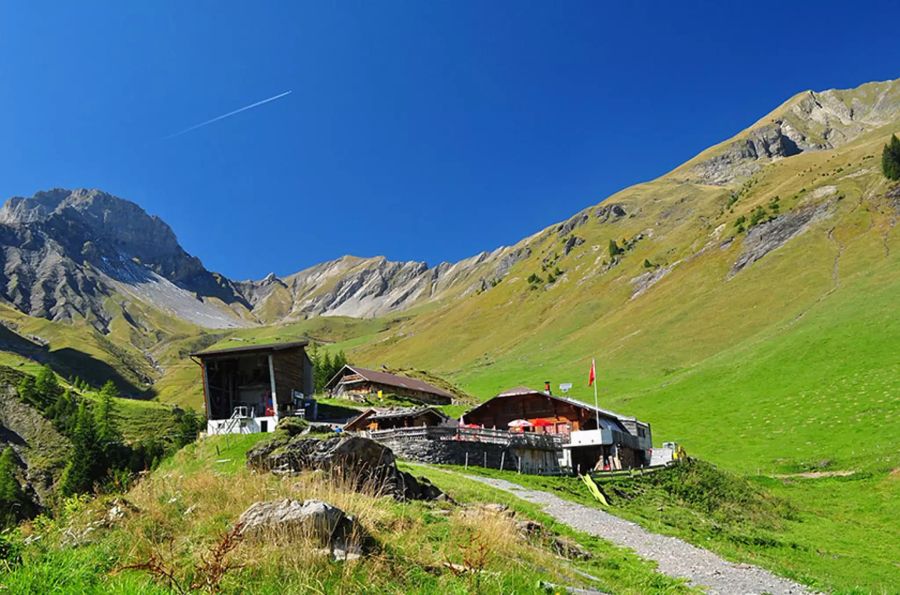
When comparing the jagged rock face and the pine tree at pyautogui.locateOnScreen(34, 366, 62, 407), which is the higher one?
the pine tree at pyautogui.locateOnScreen(34, 366, 62, 407)

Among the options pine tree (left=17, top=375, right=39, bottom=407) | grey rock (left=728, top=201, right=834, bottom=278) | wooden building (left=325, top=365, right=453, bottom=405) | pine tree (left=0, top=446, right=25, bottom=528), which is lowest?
pine tree (left=0, top=446, right=25, bottom=528)

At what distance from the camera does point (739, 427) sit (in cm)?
6384

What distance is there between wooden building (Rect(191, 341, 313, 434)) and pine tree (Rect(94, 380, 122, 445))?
4939 cm

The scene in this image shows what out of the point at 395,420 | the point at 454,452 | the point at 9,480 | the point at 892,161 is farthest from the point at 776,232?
the point at 9,480

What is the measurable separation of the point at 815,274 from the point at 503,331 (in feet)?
294

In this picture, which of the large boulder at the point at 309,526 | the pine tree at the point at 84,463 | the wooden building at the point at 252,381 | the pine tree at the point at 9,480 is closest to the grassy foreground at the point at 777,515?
the large boulder at the point at 309,526

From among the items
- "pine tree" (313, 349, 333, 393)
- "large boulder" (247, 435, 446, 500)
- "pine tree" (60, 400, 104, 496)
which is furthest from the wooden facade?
"pine tree" (313, 349, 333, 393)

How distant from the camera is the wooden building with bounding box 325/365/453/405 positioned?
83062mm

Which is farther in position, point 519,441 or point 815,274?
point 815,274

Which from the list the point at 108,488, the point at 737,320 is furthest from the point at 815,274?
the point at 108,488

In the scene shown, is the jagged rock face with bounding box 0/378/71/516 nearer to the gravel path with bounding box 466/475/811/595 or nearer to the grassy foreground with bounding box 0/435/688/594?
Answer: the gravel path with bounding box 466/475/811/595

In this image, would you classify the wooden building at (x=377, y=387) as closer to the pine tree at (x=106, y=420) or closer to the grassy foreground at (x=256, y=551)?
the pine tree at (x=106, y=420)

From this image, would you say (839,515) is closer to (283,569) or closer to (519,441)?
(519,441)

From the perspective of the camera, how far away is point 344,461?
52.5 ft
